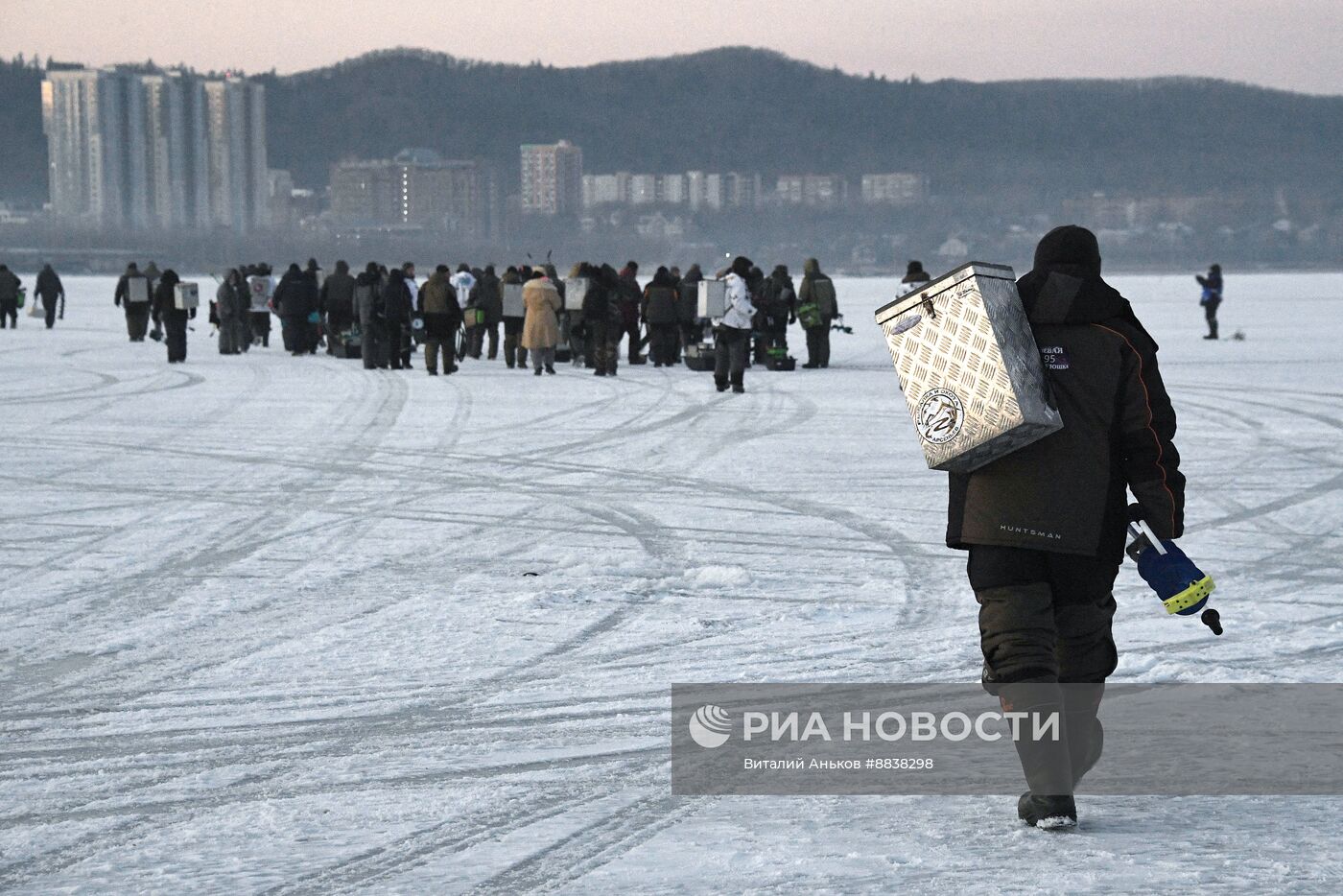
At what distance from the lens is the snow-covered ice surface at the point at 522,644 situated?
3793 mm

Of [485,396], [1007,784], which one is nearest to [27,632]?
[1007,784]

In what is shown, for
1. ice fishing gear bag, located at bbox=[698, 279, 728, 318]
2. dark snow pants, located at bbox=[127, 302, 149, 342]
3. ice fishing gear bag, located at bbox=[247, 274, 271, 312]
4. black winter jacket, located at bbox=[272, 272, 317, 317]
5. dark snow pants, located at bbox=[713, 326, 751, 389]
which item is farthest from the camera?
dark snow pants, located at bbox=[127, 302, 149, 342]

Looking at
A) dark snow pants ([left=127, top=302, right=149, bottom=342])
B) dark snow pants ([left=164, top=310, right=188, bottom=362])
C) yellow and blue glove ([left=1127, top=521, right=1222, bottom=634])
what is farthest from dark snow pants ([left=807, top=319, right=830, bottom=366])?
yellow and blue glove ([left=1127, top=521, right=1222, bottom=634])

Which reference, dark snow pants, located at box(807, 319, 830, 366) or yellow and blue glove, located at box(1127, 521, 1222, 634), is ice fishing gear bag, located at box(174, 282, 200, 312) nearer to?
dark snow pants, located at box(807, 319, 830, 366)

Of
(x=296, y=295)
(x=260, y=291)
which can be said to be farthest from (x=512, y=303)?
(x=260, y=291)

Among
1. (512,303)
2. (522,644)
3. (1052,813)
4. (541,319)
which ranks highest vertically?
(512,303)

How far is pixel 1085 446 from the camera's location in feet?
12.5

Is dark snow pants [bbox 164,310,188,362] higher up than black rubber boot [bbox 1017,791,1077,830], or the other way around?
dark snow pants [bbox 164,310,188,362]

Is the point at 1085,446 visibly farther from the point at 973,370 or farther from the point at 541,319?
the point at 541,319

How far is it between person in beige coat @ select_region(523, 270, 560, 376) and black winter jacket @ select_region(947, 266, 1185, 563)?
16401 mm

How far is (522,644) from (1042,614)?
270 centimetres

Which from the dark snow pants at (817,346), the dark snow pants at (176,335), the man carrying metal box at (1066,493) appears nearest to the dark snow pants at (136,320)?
the dark snow pants at (176,335)

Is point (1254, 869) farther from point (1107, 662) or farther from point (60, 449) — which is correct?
point (60, 449)

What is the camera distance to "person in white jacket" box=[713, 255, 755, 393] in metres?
16.9
